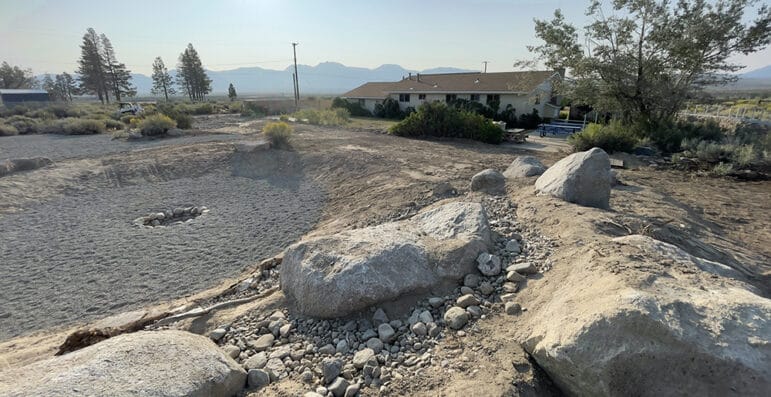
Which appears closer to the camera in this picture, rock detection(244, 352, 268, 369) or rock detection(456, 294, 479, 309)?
rock detection(244, 352, 268, 369)

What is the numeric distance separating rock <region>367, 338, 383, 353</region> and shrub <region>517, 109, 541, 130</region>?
2495 cm

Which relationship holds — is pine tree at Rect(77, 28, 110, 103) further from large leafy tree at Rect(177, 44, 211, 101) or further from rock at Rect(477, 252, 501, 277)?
rock at Rect(477, 252, 501, 277)

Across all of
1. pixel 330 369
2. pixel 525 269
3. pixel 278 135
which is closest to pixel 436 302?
pixel 525 269

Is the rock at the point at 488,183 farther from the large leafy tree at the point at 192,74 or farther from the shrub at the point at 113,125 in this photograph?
the large leafy tree at the point at 192,74

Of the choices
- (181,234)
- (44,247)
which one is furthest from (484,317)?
(44,247)

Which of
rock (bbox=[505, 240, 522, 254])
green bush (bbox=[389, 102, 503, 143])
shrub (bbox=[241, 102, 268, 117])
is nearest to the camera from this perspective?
rock (bbox=[505, 240, 522, 254])

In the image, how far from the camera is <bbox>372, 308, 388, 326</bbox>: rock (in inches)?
126

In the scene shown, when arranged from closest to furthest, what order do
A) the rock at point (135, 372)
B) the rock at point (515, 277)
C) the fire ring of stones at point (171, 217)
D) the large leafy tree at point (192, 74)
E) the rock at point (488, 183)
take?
the rock at point (135, 372) < the rock at point (515, 277) < the rock at point (488, 183) < the fire ring of stones at point (171, 217) < the large leafy tree at point (192, 74)

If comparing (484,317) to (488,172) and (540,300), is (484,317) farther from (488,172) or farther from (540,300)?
(488,172)

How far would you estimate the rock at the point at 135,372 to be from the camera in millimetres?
2131

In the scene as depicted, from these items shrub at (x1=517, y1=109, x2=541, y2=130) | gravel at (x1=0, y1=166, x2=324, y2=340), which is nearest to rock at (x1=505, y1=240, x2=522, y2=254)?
gravel at (x1=0, y1=166, x2=324, y2=340)

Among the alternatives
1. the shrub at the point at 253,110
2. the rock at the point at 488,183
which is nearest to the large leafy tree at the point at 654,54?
the rock at the point at 488,183

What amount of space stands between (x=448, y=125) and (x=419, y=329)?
14359 millimetres

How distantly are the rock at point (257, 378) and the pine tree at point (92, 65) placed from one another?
2688 inches
